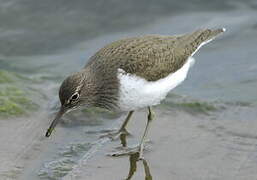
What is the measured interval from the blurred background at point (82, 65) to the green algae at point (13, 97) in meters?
0.02

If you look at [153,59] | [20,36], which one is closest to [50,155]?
[153,59]

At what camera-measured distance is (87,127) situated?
7645 millimetres

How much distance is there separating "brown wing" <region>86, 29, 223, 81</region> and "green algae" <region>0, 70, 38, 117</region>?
1.43 m

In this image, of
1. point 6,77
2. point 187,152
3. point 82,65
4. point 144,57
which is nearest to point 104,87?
point 144,57

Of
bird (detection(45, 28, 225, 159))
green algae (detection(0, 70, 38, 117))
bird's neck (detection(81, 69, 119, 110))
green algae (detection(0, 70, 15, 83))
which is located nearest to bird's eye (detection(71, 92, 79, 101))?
bird (detection(45, 28, 225, 159))

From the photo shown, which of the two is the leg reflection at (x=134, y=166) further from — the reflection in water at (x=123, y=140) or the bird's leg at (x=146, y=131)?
the reflection in water at (x=123, y=140)

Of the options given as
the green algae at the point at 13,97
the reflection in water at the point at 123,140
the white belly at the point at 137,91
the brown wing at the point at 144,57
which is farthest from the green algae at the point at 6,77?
the white belly at the point at 137,91

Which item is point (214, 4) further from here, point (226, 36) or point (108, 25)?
point (108, 25)

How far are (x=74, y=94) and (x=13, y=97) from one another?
1907mm

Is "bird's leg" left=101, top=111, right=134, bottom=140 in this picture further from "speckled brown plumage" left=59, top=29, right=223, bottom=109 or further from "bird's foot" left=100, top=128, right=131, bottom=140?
"speckled brown plumage" left=59, top=29, right=223, bottom=109

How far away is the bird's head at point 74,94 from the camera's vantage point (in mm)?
6609

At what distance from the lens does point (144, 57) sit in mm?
7062

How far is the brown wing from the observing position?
22.8 feet

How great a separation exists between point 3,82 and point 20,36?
8.32ft
